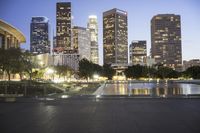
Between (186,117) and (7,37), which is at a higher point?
(7,37)

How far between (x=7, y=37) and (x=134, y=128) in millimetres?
124213

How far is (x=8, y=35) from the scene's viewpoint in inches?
5103

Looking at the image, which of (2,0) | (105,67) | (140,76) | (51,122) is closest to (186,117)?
(51,122)

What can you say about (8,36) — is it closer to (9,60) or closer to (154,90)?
(9,60)

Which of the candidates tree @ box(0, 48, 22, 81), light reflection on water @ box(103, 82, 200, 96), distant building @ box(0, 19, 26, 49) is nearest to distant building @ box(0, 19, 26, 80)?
distant building @ box(0, 19, 26, 49)

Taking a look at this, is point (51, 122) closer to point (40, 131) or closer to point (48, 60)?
point (40, 131)

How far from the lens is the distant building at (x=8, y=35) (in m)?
120

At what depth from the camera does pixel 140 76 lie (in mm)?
181500

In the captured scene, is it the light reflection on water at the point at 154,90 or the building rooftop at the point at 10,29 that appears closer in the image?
the light reflection on water at the point at 154,90

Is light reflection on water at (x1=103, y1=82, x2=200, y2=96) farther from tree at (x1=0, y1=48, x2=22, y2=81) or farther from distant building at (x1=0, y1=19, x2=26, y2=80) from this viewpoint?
distant building at (x1=0, y1=19, x2=26, y2=80)

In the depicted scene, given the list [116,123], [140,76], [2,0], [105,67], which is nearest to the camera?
[116,123]

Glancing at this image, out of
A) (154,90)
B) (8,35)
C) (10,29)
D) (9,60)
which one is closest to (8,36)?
(8,35)

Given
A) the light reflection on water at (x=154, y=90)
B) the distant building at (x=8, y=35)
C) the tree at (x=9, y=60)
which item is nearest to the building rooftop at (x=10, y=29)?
the distant building at (x=8, y=35)

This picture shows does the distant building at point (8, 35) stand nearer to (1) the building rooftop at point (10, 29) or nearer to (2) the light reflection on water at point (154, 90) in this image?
(1) the building rooftop at point (10, 29)
